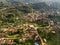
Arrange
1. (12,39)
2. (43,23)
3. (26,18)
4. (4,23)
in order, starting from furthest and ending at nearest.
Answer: (26,18) → (43,23) → (4,23) → (12,39)

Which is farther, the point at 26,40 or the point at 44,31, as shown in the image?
the point at 44,31

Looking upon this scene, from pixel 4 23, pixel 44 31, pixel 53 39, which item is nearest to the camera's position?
pixel 53 39

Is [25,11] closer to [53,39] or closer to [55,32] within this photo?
[55,32]

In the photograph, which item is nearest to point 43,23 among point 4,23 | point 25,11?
point 4,23

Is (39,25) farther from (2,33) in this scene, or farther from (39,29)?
(2,33)

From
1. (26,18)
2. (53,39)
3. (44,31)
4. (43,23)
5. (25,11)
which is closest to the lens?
(53,39)

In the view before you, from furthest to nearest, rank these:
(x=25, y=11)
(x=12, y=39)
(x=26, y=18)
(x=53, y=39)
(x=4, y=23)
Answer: (x=25, y=11) → (x=26, y=18) → (x=4, y=23) → (x=53, y=39) → (x=12, y=39)

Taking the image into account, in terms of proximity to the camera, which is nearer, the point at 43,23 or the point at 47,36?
the point at 47,36

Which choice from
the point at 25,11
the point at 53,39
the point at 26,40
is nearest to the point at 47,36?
the point at 53,39
